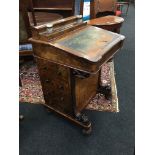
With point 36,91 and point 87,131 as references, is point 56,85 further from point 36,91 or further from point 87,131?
point 36,91

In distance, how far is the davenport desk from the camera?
1.24 metres

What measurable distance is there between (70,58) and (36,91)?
3.56 ft

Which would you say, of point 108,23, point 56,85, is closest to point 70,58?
point 56,85

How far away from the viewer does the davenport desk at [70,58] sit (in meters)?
1.24

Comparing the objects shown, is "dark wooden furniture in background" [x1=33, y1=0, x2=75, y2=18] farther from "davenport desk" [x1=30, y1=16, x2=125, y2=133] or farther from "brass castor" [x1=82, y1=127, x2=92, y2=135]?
"brass castor" [x1=82, y1=127, x2=92, y2=135]

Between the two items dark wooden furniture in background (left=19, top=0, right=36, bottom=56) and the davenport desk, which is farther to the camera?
dark wooden furniture in background (left=19, top=0, right=36, bottom=56)

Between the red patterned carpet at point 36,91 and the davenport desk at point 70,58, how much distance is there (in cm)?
21

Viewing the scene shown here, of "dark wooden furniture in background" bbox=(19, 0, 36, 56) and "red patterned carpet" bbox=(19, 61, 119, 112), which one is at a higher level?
"dark wooden furniture in background" bbox=(19, 0, 36, 56)

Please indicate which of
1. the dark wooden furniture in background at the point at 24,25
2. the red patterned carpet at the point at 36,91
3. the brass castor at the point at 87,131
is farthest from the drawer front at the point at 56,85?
the dark wooden furniture in background at the point at 24,25

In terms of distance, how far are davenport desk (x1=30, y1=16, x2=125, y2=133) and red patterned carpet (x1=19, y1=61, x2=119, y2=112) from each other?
0.68 ft

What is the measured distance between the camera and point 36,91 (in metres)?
2.19

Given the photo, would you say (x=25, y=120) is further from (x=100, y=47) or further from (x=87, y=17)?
(x=87, y=17)

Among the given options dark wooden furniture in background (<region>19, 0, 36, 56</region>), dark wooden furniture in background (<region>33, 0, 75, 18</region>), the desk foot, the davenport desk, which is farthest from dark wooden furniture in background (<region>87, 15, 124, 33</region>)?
the desk foot

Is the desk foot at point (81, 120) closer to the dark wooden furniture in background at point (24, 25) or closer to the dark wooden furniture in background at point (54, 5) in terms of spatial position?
the dark wooden furniture in background at point (24, 25)
